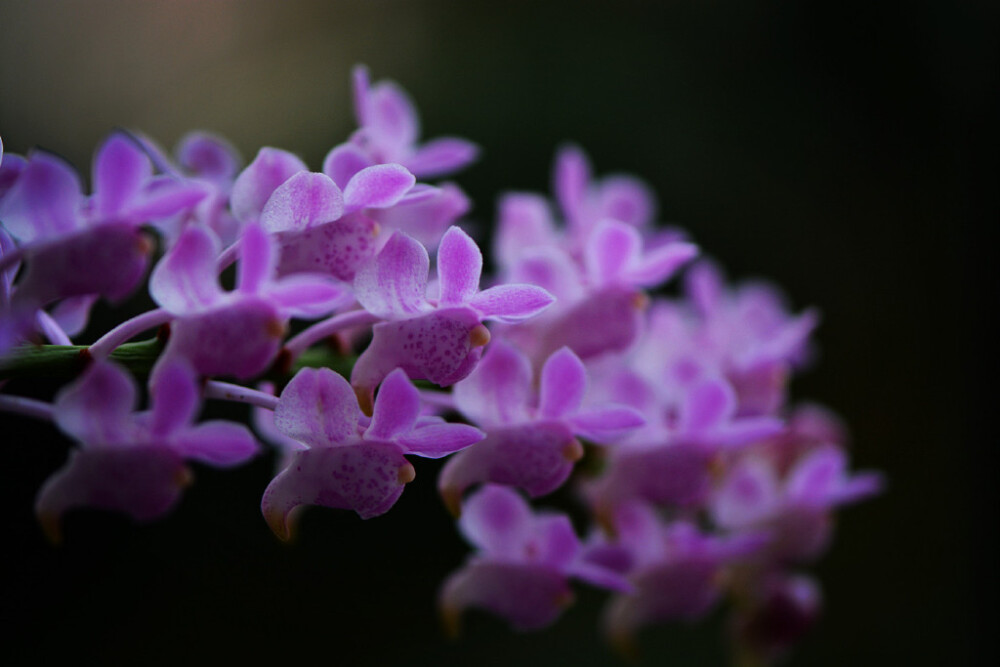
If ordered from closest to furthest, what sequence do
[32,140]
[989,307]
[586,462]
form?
[586,462] < [32,140] < [989,307]

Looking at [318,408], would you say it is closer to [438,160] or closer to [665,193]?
[438,160]

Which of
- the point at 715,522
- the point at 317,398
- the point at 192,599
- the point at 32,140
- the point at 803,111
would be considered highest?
the point at 803,111

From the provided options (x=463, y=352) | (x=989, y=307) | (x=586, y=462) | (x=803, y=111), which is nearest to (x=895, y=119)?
(x=803, y=111)

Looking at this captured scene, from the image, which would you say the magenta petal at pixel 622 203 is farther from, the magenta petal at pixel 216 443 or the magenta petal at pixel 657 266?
the magenta petal at pixel 216 443

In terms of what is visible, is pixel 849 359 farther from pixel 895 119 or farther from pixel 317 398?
pixel 317 398

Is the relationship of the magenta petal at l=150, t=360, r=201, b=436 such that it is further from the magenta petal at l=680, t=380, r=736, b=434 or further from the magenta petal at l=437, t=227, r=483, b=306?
the magenta petal at l=680, t=380, r=736, b=434

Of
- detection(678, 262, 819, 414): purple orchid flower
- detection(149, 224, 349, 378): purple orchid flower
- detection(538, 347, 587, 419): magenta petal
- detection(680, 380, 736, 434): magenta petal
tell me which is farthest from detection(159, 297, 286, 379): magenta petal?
detection(678, 262, 819, 414): purple orchid flower

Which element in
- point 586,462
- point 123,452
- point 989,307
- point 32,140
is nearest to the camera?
point 123,452

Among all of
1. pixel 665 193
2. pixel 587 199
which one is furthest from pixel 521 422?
pixel 665 193
